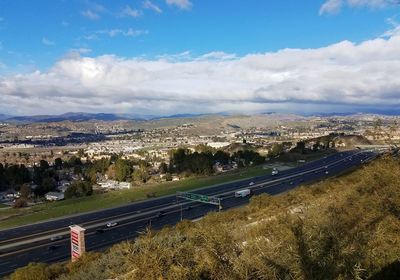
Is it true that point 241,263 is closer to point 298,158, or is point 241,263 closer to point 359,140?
point 298,158

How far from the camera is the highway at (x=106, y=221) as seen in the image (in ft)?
165

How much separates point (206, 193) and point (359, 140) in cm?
12784

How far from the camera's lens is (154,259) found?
12141 mm

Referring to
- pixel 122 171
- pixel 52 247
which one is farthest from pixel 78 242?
pixel 122 171

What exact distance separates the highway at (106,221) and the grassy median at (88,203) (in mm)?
3671

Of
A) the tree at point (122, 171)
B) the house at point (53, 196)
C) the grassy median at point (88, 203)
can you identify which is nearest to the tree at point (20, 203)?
the grassy median at point (88, 203)

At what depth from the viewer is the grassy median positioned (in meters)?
72.6

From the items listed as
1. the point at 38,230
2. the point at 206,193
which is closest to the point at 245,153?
the point at 206,193

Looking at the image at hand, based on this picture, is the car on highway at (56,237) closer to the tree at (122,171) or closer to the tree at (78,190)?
the tree at (78,190)

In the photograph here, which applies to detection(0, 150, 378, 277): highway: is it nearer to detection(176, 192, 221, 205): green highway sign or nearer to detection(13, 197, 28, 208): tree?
detection(176, 192, 221, 205): green highway sign

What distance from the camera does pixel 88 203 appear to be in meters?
82.8

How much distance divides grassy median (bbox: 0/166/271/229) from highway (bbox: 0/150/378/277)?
3671 millimetres

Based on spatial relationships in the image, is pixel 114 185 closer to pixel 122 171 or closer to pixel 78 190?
pixel 122 171

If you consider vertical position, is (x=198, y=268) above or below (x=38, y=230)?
above
